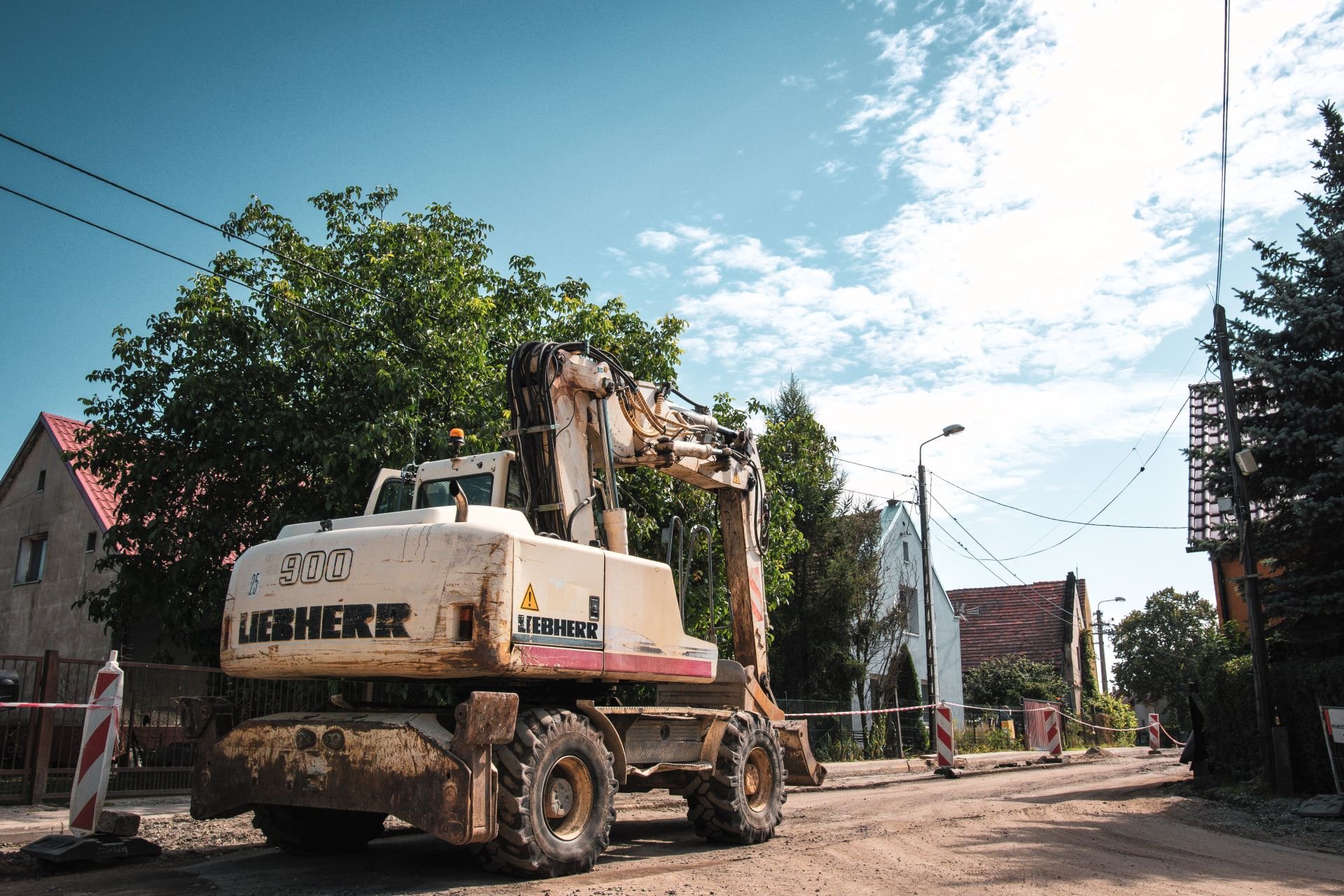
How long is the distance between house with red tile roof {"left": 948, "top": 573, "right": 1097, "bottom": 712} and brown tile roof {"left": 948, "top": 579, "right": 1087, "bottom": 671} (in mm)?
27

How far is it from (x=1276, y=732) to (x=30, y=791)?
48.3 ft

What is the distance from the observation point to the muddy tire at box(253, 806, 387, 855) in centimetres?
835

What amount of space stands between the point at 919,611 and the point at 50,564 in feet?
80.7

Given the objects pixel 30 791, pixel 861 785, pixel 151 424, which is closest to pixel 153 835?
pixel 30 791

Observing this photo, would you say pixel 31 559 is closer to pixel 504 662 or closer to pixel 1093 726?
pixel 504 662

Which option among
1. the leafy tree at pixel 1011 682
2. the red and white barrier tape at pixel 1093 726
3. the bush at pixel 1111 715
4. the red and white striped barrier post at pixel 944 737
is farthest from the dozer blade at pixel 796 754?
the bush at pixel 1111 715

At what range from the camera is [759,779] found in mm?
9766

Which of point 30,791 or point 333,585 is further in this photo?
point 30,791

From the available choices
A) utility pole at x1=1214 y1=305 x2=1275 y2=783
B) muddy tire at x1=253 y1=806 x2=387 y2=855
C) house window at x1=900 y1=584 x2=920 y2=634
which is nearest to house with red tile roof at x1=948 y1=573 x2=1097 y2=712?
house window at x1=900 y1=584 x2=920 y2=634

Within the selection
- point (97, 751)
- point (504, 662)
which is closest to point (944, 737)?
point (504, 662)

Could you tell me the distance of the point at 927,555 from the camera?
23.7 metres

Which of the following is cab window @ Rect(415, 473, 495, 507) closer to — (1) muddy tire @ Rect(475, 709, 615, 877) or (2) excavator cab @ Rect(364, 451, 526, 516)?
(2) excavator cab @ Rect(364, 451, 526, 516)

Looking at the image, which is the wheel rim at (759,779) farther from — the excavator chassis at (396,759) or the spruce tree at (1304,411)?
the spruce tree at (1304,411)

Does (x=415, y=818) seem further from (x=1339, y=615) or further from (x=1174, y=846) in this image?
(x=1339, y=615)
